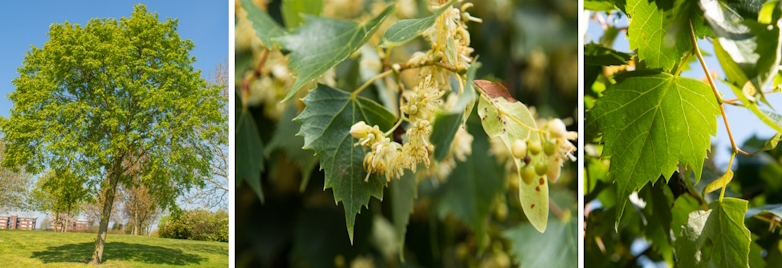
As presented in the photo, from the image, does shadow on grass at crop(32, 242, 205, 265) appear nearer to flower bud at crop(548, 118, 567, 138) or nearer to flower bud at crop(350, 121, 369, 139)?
flower bud at crop(350, 121, 369, 139)

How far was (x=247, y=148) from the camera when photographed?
792 mm

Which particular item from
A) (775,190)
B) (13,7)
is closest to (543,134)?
(775,190)

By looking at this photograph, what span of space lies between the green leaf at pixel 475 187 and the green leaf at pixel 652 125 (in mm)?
240

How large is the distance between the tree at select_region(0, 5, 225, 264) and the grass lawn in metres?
0.05

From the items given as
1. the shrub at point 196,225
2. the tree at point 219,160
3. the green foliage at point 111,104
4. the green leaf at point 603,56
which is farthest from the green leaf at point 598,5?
the green foliage at point 111,104

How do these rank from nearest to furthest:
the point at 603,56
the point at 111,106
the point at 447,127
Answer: the point at 447,127, the point at 603,56, the point at 111,106

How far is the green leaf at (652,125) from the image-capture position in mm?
536

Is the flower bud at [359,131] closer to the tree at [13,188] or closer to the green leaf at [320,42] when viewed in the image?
the green leaf at [320,42]

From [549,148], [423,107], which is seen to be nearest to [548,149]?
[549,148]

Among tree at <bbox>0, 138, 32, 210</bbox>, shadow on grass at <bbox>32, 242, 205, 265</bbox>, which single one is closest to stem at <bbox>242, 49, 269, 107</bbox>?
shadow on grass at <bbox>32, 242, 205, 265</bbox>

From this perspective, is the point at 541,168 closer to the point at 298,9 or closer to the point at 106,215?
the point at 298,9

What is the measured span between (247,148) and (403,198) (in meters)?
0.24

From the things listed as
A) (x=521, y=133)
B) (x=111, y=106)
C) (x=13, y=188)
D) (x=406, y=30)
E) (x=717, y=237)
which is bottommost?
(x=717, y=237)

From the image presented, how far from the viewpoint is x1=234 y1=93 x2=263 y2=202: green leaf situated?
2.55 feet
